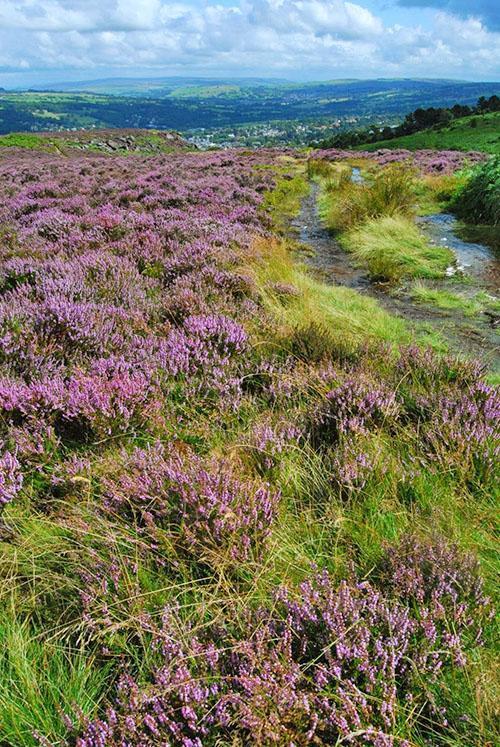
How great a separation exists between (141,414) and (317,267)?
263 inches

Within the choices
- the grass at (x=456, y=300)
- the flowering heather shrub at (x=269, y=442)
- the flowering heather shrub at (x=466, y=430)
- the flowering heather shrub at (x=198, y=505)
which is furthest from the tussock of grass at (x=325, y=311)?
the flowering heather shrub at (x=198, y=505)

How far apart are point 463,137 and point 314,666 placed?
52823 millimetres

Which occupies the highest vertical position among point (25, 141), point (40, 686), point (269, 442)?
point (25, 141)

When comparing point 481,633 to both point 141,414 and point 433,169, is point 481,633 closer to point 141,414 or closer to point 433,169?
point 141,414

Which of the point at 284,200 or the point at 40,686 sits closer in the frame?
the point at 40,686

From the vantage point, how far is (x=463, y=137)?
44.2m

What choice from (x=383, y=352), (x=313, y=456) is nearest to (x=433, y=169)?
A: (x=383, y=352)

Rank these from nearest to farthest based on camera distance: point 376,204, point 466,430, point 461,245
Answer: point 466,430 < point 461,245 < point 376,204

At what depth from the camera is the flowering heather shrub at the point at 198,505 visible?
2174 mm

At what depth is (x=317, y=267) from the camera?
358 inches

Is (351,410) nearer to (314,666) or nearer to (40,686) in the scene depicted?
(314,666)

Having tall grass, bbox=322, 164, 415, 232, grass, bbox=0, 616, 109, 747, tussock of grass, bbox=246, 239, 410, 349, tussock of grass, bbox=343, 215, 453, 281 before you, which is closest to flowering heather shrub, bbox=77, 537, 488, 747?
Result: grass, bbox=0, 616, 109, 747

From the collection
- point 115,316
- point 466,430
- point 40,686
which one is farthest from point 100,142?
point 40,686

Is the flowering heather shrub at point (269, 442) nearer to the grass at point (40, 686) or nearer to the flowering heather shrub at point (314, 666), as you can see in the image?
the flowering heather shrub at point (314, 666)
